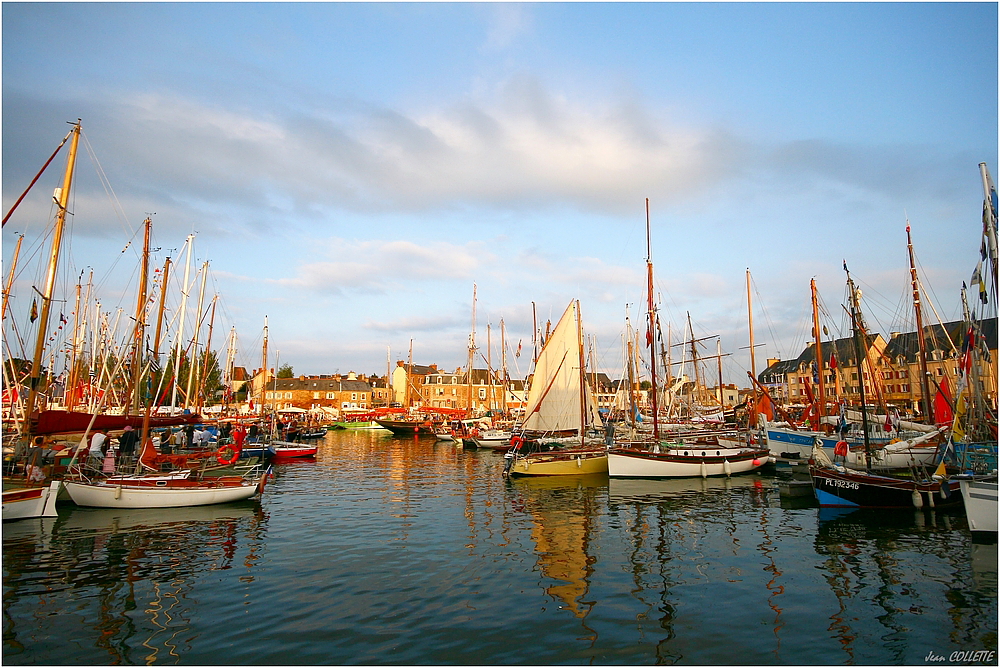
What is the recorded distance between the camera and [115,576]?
16.4 metres

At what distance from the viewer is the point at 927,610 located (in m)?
13.7

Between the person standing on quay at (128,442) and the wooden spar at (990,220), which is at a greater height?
the wooden spar at (990,220)

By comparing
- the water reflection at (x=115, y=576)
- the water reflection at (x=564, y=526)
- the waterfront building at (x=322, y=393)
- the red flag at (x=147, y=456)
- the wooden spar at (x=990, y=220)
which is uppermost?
the wooden spar at (x=990, y=220)

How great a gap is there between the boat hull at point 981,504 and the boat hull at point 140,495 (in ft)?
95.0

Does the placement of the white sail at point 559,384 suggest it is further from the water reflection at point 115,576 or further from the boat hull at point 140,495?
the boat hull at point 140,495

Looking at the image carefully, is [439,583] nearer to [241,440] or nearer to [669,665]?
[669,665]

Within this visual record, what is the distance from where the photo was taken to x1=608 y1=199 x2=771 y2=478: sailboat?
118ft

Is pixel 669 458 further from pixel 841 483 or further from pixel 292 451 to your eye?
pixel 292 451

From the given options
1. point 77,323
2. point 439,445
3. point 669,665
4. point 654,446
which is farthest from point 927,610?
point 77,323

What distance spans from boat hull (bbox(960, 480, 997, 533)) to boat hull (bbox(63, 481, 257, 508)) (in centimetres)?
2896

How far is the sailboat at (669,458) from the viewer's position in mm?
35969

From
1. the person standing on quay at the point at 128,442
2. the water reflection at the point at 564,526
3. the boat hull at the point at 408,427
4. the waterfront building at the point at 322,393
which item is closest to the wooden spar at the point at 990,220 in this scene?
the water reflection at the point at 564,526

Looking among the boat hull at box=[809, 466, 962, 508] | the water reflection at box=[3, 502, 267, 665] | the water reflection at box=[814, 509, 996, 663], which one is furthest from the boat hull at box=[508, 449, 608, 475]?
the water reflection at box=[3, 502, 267, 665]

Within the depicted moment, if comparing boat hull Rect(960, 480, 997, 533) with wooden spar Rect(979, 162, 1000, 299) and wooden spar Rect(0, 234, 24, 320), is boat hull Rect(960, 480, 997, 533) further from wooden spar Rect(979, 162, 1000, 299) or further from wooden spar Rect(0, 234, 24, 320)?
wooden spar Rect(0, 234, 24, 320)
